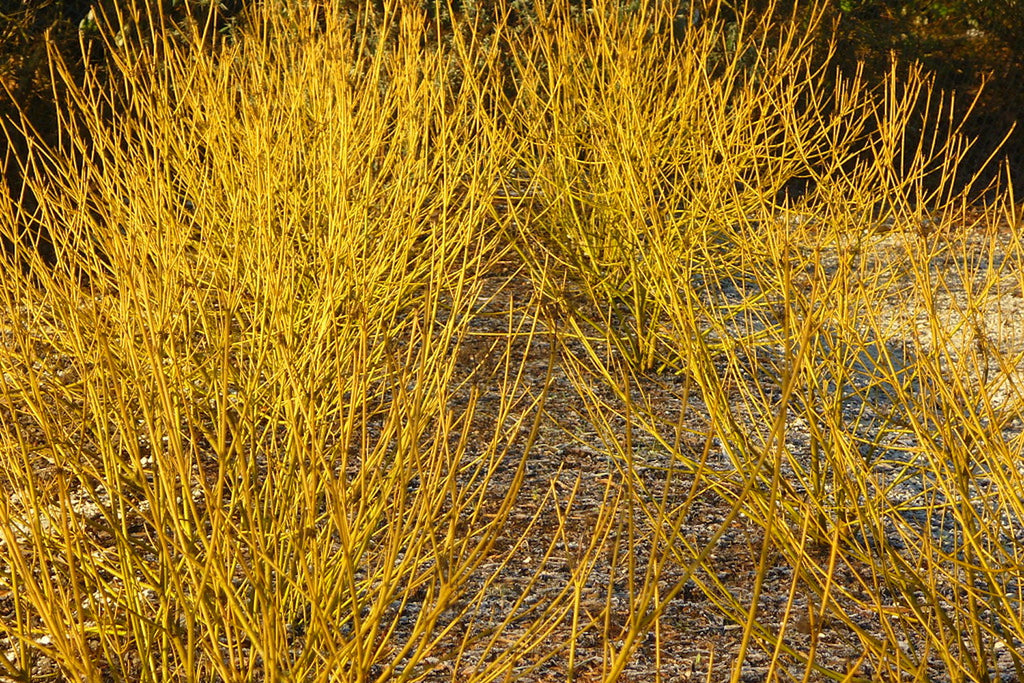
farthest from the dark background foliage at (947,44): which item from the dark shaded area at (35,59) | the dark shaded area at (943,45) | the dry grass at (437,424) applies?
the dry grass at (437,424)

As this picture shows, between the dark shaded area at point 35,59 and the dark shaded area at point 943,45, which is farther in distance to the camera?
the dark shaded area at point 943,45

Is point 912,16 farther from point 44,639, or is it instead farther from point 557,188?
point 44,639

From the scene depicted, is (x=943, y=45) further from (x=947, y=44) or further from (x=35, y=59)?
(x=35, y=59)

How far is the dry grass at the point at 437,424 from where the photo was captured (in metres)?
1.80

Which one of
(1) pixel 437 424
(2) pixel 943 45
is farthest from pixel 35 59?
(2) pixel 943 45

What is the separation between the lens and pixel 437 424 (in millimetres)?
2723

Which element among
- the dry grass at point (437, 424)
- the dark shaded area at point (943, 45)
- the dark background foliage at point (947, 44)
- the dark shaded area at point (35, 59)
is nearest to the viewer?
the dry grass at point (437, 424)

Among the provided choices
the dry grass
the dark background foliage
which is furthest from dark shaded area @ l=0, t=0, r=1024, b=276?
the dry grass

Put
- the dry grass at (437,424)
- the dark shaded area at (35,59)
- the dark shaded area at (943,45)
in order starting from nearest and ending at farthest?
the dry grass at (437,424) → the dark shaded area at (35,59) → the dark shaded area at (943,45)

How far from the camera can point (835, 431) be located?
6.81 feet

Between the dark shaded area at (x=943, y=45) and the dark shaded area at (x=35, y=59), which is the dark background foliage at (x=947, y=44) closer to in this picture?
the dark shaded area at (x=943, y=45)

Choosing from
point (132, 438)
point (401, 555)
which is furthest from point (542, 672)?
point (132, 438)

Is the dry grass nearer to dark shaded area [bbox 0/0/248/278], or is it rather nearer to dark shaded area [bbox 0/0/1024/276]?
dark shaded area [bbox 0/0/248/278]

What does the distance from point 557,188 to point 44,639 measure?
9.76 feet
